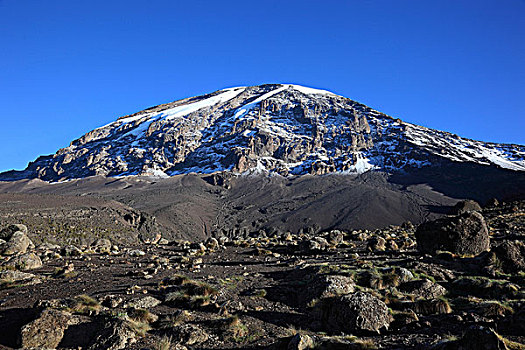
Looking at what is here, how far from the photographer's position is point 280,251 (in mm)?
21547

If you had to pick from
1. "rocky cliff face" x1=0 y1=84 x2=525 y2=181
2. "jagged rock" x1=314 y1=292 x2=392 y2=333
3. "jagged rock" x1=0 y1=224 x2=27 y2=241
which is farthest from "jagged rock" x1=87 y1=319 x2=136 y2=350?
"rocky cliff face" x1=0 y1=84 x2=525 y2=181

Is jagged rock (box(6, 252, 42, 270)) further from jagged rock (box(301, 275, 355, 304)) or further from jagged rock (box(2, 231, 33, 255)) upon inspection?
jagged rock (box(301, 275, 355, 304))

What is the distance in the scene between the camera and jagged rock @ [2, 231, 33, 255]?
2075cm

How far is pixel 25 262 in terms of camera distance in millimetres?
16250

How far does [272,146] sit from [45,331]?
147134 millimetres

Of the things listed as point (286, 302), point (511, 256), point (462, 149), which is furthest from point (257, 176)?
point (286, 302)

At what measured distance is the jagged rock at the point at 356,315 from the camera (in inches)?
279

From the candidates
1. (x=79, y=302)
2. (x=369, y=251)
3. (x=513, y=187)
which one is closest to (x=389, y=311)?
(x=79, y=302)

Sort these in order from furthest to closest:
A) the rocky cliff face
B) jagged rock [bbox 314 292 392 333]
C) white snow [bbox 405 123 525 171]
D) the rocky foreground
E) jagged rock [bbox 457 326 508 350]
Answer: the rocky cliff face, white snow [bbox 405 123 525 171], jagged rock [bbox 314 292 392 333], the rocky foreground, jagged rock [bbox 457 326 508 350]

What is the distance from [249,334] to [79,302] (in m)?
4.86

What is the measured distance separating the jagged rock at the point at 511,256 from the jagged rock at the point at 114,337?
12.3 meters

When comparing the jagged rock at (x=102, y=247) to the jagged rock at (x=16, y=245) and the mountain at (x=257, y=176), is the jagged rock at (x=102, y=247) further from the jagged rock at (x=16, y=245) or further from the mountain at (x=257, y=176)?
the mountain at (x=257, y=176)

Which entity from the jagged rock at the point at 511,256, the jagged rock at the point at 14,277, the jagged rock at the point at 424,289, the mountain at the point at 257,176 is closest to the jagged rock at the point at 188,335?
the jagged rock at the point at 424,289

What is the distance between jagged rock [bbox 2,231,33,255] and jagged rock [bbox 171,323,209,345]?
1918cm
